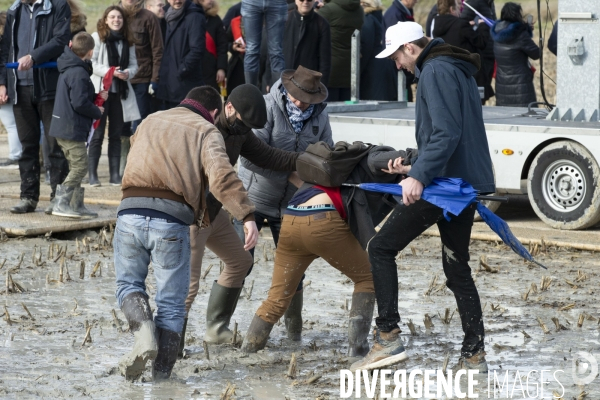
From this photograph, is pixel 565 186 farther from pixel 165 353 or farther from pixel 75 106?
pixel 165 353

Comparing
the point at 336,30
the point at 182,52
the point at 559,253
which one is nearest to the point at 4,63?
the point at 182,52

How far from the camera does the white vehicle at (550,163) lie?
392 inches

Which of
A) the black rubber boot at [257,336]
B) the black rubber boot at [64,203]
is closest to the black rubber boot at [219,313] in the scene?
the black rubber boot at [257,336]

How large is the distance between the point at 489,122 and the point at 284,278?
15.4 feet

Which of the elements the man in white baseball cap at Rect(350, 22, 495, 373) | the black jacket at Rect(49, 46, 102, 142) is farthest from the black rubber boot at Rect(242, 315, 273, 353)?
the black jacket at Rect(49, 46, 102, 142)

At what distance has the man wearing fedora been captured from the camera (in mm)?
6539

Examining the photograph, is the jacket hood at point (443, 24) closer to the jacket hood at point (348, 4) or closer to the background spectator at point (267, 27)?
the jacket hood at point (348, 4)

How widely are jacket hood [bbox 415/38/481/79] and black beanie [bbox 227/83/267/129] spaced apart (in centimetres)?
86

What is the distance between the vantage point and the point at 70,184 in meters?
10.3

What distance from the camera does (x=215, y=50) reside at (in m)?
13.4

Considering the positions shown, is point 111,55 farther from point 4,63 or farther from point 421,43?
point 421,43

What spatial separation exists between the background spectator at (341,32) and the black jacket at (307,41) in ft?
2.59

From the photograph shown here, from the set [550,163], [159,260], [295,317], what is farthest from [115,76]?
[159,260]

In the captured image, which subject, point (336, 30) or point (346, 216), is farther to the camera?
point (336, 30)
